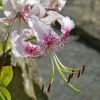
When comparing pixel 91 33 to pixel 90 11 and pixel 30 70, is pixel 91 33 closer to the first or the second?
pixel 90 11

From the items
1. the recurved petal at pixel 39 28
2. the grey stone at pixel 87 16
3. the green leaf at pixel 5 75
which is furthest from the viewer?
the grey stone at pixel 87 16

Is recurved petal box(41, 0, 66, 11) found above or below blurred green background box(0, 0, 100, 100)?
above

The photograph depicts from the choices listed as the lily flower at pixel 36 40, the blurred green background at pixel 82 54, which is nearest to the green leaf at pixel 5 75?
the lily flower at pixel 36 40

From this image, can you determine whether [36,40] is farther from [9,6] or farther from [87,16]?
[87,16]

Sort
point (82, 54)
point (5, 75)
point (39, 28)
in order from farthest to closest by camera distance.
Result: point (82, 54) < point (5, 75) < point (39, 28)

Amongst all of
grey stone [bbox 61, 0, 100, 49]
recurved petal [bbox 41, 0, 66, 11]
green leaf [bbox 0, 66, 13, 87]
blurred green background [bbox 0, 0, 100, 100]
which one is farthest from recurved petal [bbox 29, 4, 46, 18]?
grey stone [bbox 61, 0, 100, 49]

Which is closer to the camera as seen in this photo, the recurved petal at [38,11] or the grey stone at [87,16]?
the recurved petal at [38,11]

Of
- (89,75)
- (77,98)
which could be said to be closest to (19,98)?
(77,98)

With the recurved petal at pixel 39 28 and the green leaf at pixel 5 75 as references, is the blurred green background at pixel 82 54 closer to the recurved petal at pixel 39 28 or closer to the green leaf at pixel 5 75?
the green leaf at pixel 5 75

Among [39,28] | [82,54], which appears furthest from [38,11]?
[82,54]

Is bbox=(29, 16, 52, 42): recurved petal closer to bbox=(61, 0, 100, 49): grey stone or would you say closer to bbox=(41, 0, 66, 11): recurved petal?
bbox=(41, 0, 66, 11): recurved petal

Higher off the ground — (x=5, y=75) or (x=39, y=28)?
(x=39, y=28)
